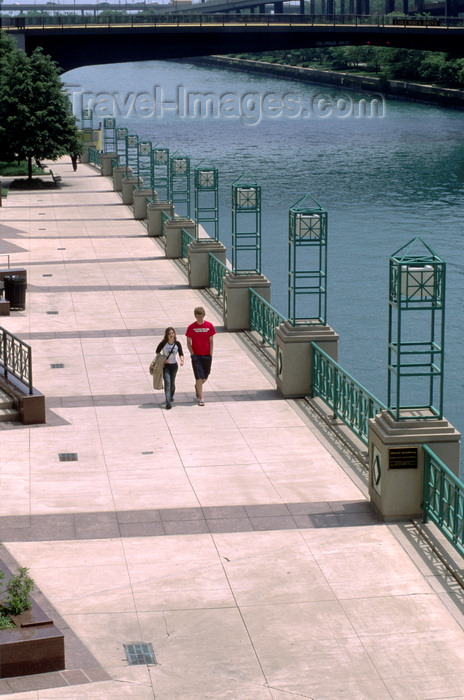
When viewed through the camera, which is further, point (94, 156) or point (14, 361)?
point (94, 156)

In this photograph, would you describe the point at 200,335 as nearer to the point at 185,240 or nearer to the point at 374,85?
the point at 185,240

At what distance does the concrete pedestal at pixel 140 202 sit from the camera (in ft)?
152

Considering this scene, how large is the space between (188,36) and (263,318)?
239 feet

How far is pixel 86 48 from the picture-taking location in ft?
295

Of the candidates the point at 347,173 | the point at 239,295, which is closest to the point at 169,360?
the point at 239,295

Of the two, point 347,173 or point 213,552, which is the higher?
point 213,552

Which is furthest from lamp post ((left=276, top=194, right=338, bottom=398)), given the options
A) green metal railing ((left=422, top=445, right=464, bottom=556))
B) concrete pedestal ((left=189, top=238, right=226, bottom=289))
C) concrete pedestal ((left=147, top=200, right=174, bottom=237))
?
concrete pedestal ((left=147, top=200, right=174, bottom=237))

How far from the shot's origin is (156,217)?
41938 mm

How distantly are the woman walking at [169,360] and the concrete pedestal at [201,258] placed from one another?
11646 millimetres

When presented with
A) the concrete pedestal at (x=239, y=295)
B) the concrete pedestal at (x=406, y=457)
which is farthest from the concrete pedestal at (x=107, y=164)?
the concrete pedestal at (x=406, y=457)

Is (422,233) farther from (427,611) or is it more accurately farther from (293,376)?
(427,611)

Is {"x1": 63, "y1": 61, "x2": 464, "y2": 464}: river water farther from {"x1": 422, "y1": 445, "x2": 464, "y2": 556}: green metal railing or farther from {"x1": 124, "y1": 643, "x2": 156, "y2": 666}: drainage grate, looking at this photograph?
{"x1": 124, "y1": 643, "x2": 156, "y2": 666}: drainage grate

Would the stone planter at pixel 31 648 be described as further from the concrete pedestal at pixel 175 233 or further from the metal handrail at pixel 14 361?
the concrete pedestal at pixel 175 233

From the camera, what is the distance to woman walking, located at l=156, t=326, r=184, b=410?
1848cm
